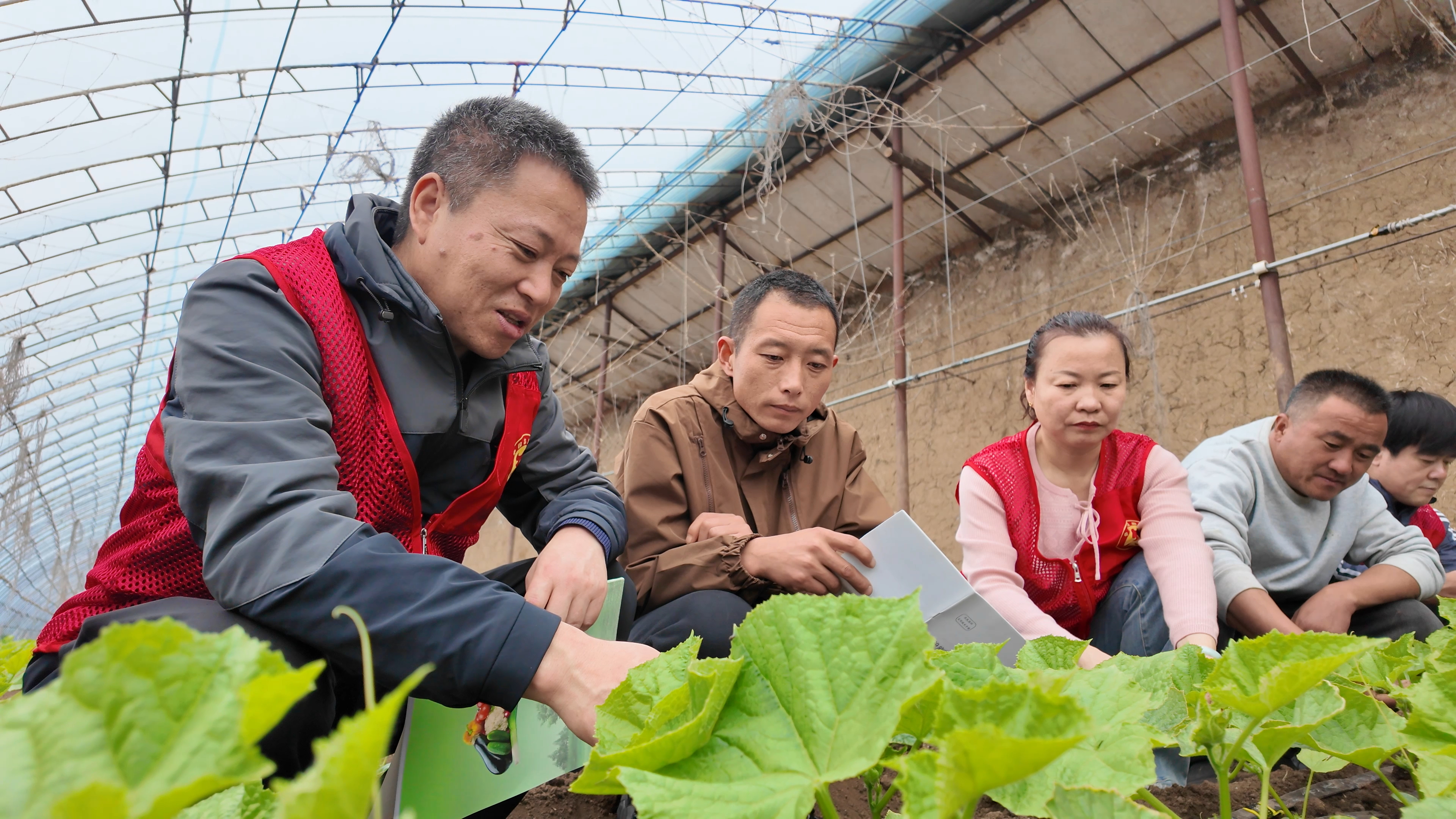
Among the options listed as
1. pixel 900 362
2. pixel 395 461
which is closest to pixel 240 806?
pixel 395 461

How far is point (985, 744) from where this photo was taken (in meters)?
0.25

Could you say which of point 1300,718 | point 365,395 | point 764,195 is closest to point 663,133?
point 764,195

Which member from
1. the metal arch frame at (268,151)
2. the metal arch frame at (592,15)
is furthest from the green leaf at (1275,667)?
the metal arch frame at (268,151)

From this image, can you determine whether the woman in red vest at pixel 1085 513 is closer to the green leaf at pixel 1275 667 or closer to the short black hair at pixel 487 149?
the short black hair at pixel 487 149

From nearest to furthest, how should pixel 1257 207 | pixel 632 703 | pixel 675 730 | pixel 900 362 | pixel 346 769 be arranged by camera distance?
pixel 346 769 < pixel 675 730 < pixel 632 703 < pixel 1257 207 < pixel 900 362

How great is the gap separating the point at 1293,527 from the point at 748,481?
1403 mm

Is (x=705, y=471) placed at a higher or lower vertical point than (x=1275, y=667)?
higher

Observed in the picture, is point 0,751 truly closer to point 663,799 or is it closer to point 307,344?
point 663,799

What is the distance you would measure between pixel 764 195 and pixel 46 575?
14975mm

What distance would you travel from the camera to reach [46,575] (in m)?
14.5

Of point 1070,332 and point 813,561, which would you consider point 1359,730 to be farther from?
point 1070,332

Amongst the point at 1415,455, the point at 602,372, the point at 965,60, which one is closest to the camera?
the point at 1415,455

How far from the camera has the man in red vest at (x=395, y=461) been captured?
792mm

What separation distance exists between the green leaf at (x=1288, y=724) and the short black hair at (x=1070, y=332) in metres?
1.54
